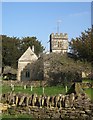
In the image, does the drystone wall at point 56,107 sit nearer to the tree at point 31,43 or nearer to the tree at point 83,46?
the tree at point 83,46

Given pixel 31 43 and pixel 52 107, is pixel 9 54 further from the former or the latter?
pixel 52 107

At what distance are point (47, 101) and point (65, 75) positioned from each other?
3570 centimetres

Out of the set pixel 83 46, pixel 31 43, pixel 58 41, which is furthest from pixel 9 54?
pixel 83 46

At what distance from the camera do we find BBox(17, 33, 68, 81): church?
60.7 m

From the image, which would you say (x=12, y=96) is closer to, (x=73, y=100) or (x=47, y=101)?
(x=47, y=101)

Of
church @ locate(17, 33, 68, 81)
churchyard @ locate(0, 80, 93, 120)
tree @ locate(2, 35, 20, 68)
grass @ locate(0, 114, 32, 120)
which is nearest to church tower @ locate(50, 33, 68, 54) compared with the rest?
church @ locate(17, 33, 68, 81)

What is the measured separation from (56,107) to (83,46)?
40966mm

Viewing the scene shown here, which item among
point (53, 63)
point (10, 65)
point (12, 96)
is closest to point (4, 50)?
point (10, 65)

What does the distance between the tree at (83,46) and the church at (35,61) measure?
3.08 metres

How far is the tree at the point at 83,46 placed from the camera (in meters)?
56.1

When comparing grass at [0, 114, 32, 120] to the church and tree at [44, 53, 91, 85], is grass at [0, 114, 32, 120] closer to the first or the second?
tree at [44, 53, 91, 85]

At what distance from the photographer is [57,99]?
1711cm

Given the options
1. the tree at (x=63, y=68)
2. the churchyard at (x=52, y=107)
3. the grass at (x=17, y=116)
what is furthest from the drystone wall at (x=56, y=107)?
the tree at (x=63, y=68)

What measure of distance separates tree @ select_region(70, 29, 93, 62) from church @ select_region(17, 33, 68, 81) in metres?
3.08
